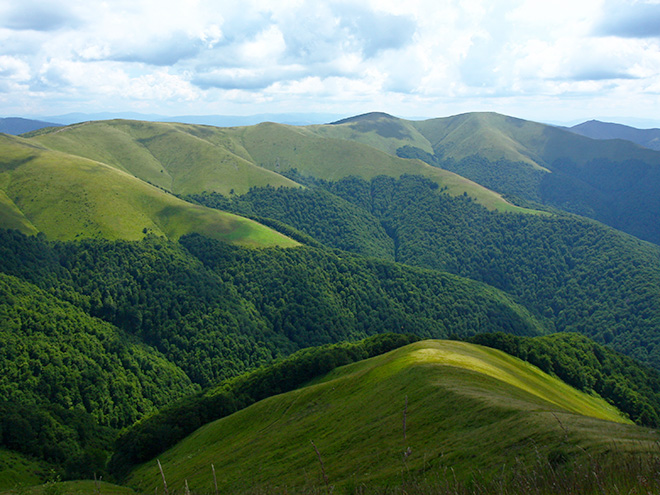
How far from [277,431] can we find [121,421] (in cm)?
9554

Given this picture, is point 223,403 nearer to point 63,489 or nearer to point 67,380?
point 63,489

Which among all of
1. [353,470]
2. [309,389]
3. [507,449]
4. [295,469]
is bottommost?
[309,389]

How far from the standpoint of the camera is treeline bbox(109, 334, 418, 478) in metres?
84.9

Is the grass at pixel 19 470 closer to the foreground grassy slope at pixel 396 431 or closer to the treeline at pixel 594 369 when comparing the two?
the foreground grassy slope at pixel 396 431

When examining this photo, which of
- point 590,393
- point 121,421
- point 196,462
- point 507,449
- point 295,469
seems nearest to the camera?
point 507,449

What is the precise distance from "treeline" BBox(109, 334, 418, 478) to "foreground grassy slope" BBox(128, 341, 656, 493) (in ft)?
18.0

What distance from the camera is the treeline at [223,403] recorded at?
84.9 m

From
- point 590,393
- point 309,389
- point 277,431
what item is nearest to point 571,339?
point 590,393

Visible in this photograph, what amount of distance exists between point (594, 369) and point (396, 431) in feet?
350

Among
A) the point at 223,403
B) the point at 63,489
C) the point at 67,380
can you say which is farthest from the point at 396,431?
the point at 67,380

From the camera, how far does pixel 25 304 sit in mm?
148875

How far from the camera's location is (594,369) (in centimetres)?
11931

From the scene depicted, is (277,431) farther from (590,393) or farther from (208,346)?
(208,346)

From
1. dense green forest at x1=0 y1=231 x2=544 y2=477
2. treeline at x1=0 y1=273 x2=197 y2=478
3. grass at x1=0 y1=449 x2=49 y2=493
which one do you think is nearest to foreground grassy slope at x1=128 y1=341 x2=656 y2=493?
grass at x1=0 y1=449 x2=49 y2=493
